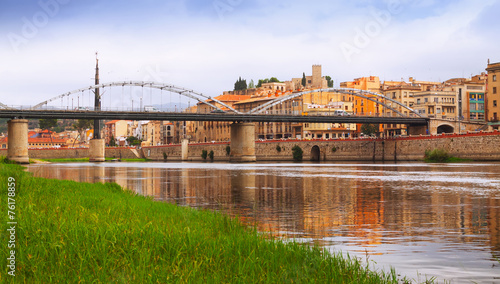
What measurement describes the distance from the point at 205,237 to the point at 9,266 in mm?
3275

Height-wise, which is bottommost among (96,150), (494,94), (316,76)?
(96,150)

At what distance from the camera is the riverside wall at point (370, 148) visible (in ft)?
274

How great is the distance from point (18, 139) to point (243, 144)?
36505mm

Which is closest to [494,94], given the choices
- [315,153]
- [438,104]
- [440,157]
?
[438,104]

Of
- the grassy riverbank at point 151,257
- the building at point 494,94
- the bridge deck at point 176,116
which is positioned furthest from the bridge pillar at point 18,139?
the grassy riverbank at point 151,257

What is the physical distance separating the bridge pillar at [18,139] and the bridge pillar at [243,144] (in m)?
33.9

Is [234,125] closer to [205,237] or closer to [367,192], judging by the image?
[367,192]

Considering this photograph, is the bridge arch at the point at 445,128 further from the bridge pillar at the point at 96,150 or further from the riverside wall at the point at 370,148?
the bridge pillar at the point at 96,150

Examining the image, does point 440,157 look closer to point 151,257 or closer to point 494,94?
point 494,94

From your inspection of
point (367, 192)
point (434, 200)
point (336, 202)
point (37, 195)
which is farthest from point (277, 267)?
point (367, 192)

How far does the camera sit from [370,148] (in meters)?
108

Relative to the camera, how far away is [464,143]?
85562 millimetres

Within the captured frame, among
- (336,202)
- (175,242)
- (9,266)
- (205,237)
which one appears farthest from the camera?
(336,202)

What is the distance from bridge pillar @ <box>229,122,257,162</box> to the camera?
4286 inches
